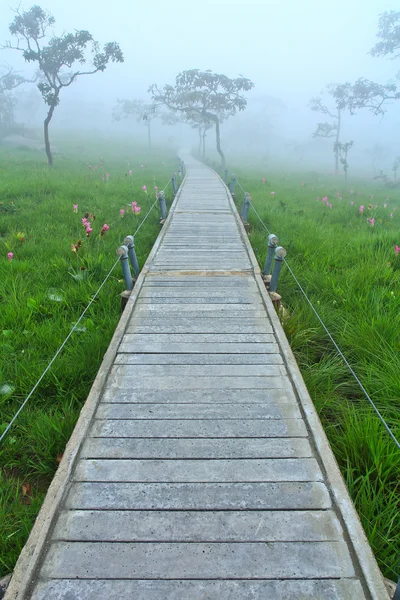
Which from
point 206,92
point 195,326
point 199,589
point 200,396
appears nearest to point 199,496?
Answer: point 199,589

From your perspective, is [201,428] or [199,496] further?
[201,428]

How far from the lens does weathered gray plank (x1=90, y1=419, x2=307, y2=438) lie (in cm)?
216

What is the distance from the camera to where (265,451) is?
2043mm

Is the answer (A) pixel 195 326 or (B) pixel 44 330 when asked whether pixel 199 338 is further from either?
(B) pixel 44 330

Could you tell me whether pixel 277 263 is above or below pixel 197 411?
above

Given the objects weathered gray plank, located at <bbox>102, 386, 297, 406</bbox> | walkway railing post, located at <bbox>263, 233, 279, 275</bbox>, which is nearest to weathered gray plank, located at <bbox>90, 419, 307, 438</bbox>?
weathered gray plank, located at <bbox>102, 386, 297, 406</bbox>

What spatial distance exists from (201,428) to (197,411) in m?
0.15

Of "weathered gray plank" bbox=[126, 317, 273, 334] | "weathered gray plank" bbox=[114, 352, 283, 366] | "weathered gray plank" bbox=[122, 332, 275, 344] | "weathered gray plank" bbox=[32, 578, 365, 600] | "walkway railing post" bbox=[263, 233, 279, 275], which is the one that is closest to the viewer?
"weathered gray plank" bbox=[32, 578, 365, 600]

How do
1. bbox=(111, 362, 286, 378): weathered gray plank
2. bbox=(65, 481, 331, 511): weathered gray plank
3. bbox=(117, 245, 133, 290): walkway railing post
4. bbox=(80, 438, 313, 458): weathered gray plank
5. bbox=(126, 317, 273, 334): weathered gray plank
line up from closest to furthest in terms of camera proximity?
bbox=(65, 481, 331, 511): weathered gray plank < bbox=(80, 438, 313, 458): weathered gray plank < bbox=(111, 362, 286, 378): weathered gray plank < bbox=(126, 317, 273, 334): weathered gray plank < bbox=(117, 245, 133, 290): walkway railing post

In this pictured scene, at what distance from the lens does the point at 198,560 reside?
4.95 ft

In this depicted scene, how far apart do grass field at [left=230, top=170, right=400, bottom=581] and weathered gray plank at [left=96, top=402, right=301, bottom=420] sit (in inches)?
16.9

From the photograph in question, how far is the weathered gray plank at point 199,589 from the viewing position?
1.40 m

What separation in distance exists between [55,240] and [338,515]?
17.9ft

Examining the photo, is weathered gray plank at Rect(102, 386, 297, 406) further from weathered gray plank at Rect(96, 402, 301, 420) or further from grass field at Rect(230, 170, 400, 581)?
grass field at Rect(230, 170, 400, 581)
